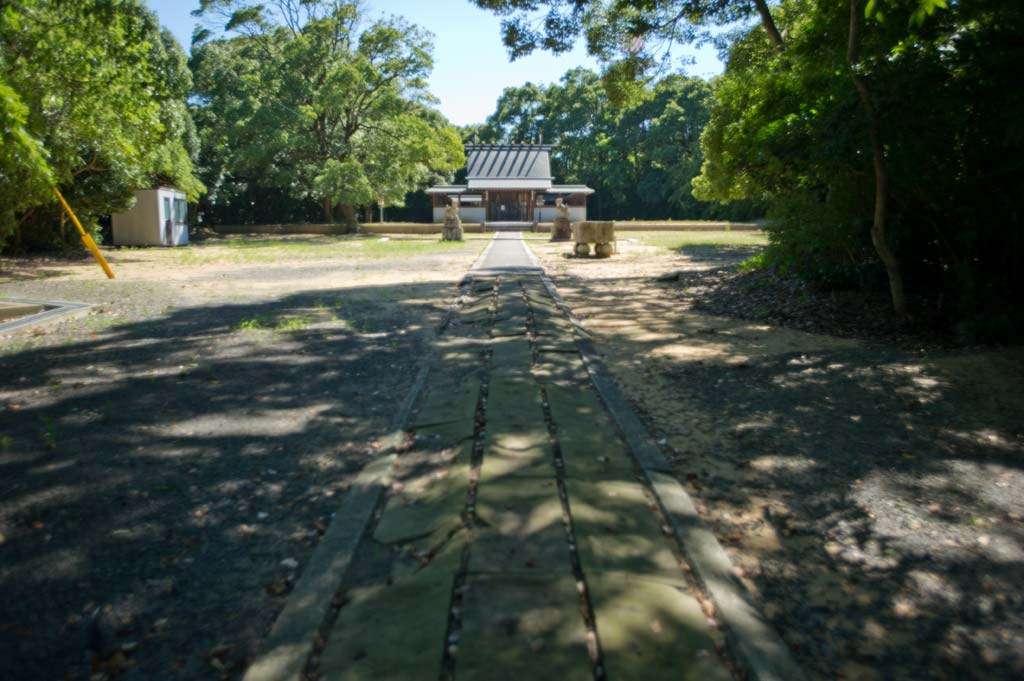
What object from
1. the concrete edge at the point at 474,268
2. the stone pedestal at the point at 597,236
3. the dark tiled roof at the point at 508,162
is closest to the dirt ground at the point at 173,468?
the concrete edge at the point at 474,268

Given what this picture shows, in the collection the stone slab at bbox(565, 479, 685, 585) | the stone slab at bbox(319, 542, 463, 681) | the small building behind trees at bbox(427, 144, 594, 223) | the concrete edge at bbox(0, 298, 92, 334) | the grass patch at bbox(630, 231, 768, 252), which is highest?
the small building behind trees at bbox(427, 144, 594, 223)

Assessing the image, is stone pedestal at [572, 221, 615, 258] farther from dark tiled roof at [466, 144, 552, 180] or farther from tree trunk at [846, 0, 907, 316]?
dark tiled roof at [466, 144, 552, 180]

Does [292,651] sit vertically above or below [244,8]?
below

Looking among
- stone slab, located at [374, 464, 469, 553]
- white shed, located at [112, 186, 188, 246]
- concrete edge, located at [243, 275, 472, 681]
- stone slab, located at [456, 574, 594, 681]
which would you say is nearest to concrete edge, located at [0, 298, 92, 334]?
concrete edge, located at [243, 275, 472, 681]

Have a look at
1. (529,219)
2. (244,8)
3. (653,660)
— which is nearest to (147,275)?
(653,660)

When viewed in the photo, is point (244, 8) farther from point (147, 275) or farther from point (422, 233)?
point (147, 275)

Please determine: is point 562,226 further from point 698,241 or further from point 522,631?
point 522,631

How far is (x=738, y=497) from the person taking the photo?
3318 millimetres

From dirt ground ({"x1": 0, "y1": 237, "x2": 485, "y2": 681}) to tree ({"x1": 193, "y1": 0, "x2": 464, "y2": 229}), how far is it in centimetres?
2215

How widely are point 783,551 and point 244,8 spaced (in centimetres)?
3681

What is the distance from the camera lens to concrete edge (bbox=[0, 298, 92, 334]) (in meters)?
7.37

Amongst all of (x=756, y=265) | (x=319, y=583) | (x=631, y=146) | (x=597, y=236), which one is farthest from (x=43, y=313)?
(x=631, y=146)

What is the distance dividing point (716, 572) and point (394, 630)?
1196mm

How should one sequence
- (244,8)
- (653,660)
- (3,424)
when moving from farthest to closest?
1. (244,8)
2. (3,424)
3. (653,660)
